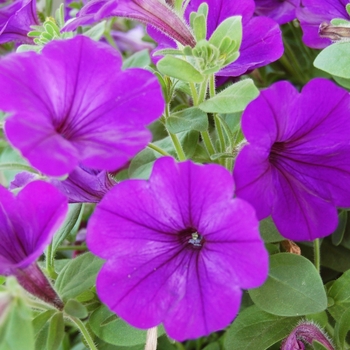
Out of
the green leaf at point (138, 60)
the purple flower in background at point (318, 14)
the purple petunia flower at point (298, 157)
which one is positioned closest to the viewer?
the purple petunia flower at point (298, 157)

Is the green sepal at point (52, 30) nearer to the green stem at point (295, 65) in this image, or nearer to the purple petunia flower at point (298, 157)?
the purple petunia flower at point (298, 157)

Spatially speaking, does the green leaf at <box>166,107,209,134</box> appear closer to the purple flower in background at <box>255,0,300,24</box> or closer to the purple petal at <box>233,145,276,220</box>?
the purple petal at <box>233,145,276,220</box>

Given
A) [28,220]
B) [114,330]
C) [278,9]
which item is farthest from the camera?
[278,9]

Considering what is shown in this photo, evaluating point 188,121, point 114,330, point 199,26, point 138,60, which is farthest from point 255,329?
point 138,60

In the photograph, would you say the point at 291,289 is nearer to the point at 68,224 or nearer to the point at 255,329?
the point at 255,329

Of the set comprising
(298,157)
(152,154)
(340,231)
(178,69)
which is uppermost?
(178,69)

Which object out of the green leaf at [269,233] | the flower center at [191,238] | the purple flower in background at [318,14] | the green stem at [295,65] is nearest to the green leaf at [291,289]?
the green leaf at [269,233]

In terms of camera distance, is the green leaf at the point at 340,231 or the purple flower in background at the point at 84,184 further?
the green leaf at the point at 340,231

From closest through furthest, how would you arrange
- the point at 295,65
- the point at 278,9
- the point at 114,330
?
the point at 114,330 → the point at 278,9 → the point at 295,65
